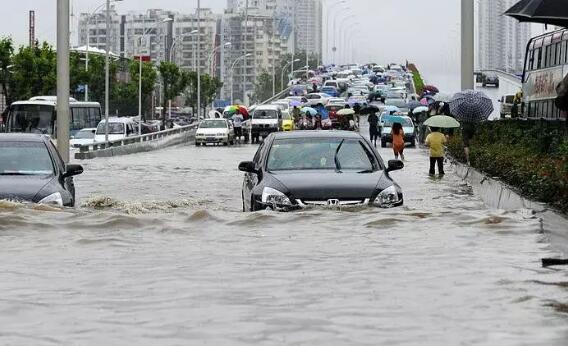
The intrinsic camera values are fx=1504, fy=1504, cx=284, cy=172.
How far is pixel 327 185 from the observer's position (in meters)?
17.0

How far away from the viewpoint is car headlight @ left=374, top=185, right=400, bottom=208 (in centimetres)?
1719

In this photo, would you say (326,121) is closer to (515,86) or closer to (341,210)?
(515,86)

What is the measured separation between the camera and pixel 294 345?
848 cm

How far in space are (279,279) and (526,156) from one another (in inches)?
529

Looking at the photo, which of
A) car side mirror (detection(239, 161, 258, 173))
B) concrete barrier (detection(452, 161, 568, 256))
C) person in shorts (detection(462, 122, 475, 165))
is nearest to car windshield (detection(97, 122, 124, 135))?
person in shorts (detection(462, 122, 475, 165))

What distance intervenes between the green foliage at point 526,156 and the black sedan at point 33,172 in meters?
5.75

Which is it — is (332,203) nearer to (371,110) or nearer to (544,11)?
(544,11)

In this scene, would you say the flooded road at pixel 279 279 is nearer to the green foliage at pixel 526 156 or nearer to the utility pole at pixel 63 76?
the green foliage at pixel 526 156

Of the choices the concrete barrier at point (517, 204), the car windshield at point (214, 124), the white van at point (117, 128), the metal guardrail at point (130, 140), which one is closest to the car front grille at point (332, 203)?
the concrete barrier at point (517, 204)

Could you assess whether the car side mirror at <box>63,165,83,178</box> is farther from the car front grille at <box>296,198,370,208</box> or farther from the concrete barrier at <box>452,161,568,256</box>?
the concrete barrier at <box>452,161,568,256</box>

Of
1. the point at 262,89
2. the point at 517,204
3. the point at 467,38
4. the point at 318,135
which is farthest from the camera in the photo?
the point at 262,89

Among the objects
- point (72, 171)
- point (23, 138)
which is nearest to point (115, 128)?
point (23, 138)

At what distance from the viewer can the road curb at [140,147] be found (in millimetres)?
51156

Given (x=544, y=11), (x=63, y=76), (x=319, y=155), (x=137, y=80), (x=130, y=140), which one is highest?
(x=137, y=80)
